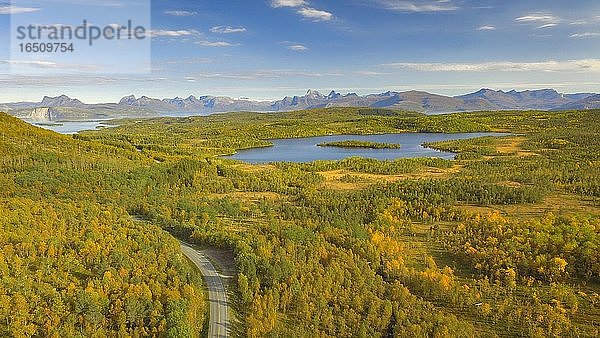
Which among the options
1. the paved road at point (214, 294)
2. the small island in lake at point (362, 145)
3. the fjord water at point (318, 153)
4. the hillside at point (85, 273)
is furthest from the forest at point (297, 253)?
the small island in lake at point (362, 145)

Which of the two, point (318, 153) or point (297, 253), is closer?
point (297, 253)

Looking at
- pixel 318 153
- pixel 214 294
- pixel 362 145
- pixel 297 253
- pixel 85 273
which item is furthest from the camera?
pixel 362 145

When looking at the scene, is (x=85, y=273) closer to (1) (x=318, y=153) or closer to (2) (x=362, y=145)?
(1) (x=318, y=153)

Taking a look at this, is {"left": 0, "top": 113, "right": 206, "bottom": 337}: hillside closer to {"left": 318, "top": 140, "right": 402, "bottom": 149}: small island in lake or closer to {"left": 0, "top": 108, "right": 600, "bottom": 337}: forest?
{"left": 0, "top": 108, "right": 600, "bottom": 337}: forest

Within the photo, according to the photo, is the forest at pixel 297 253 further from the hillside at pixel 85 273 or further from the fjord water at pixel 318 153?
the fjord water at pixel 318 153

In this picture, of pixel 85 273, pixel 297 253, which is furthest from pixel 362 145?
pixel 85 273

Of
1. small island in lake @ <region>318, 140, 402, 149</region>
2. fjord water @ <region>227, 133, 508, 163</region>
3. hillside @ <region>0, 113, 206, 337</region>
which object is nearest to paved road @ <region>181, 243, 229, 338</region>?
hillside @ <region>0, 113, 206, 337</region>
